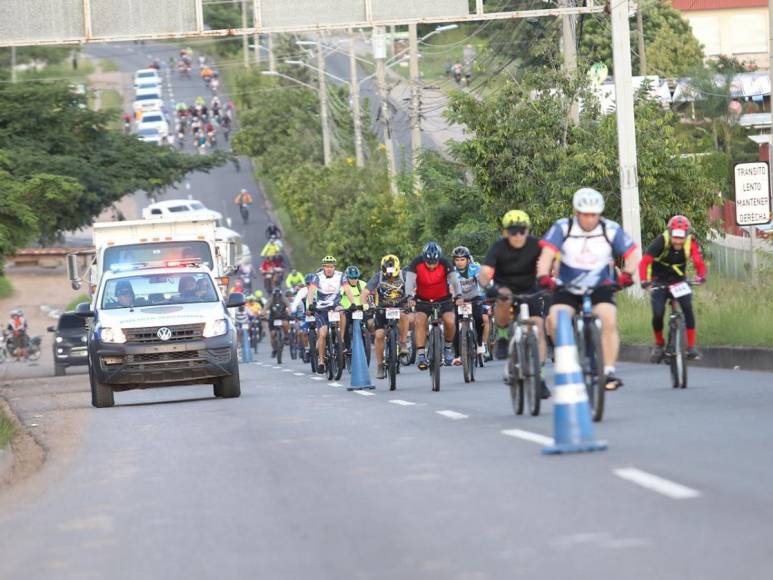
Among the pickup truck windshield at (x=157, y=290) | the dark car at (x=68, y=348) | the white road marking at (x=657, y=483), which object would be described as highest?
the pickup truck windshield at (x=157, y=290)

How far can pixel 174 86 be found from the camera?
136125 millimetres

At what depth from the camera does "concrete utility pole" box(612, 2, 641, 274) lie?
31.9 m

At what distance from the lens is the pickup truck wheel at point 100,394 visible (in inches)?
935

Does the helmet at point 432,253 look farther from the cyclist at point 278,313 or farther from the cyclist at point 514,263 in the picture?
the cyclist at point 278,313

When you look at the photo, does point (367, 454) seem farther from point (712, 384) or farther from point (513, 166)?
point (513, 166)

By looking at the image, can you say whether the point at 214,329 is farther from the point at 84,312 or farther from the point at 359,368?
the point at 359,368

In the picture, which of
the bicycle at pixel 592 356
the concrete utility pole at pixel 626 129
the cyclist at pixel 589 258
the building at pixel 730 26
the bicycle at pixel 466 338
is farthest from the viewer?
the building at pixel 730 26

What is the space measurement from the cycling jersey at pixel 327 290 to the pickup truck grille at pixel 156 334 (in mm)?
6127

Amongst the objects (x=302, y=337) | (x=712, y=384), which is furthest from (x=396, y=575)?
(x=302, y=337)

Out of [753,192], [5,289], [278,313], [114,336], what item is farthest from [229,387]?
[5,289]

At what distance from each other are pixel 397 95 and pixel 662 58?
1726 cm

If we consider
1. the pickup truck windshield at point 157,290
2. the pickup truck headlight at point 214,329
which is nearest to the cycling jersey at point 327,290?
the pickup truck windshield at point 157,290

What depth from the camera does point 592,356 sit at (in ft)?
48.3

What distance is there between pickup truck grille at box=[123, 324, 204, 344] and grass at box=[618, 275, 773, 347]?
6.67m
